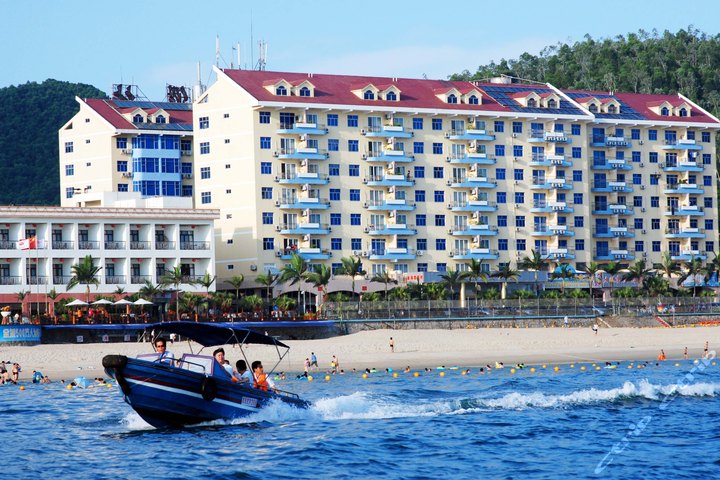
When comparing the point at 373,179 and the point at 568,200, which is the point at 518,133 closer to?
the point at 568,200

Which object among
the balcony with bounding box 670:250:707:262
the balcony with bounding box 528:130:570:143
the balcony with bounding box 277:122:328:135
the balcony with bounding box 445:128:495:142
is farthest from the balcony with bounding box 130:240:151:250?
the balcony with bounding box 670:250:707:262

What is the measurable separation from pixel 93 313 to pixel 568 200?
5186 centimetres

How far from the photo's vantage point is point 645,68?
556ft

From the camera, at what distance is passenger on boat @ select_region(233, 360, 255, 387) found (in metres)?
43.4

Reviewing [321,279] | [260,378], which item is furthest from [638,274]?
[260,378]

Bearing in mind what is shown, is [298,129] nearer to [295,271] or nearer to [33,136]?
[295,271]

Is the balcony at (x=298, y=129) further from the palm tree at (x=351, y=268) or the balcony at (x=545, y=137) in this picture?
the balcony at (x=545, y=137)

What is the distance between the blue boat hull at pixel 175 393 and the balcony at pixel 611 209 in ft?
284

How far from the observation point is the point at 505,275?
11269cm

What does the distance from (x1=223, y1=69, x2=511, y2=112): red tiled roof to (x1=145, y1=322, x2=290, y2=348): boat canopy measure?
67.2 metres

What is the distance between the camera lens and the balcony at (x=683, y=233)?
424 feet

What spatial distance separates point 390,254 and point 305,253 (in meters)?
7.97

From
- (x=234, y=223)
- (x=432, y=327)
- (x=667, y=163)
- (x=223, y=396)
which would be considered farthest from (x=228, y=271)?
(x=223, y=396)

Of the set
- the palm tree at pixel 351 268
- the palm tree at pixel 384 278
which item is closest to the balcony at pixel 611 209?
the palm tree at pixel 384 278
